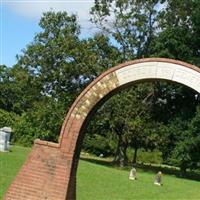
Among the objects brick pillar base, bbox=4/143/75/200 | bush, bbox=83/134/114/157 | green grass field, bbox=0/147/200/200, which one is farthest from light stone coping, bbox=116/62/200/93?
bush, bbox=83/134/114/157

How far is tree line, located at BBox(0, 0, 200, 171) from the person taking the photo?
3606 centimetres

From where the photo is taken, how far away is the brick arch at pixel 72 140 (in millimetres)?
12695

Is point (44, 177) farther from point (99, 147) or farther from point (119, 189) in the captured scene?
point (99, 147)

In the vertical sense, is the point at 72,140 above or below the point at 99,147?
below

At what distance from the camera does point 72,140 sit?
1300cm

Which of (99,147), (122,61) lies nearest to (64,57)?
(122,61)

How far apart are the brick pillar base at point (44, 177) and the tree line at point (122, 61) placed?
2269 centimetres

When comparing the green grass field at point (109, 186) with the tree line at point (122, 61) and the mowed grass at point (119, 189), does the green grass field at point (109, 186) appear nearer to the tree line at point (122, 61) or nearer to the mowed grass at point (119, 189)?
the mowed grass at point (119, 189)

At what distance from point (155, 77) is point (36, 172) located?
3661 mm

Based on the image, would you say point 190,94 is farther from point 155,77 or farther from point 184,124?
point 155,77

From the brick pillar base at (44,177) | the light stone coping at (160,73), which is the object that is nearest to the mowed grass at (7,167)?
the brick pillar base at (44,177)

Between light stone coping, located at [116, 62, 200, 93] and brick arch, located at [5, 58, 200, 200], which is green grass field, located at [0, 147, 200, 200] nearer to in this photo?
brick arch, located at [5, 58, 200, 200]

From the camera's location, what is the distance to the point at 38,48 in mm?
37469

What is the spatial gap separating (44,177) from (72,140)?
111cm
